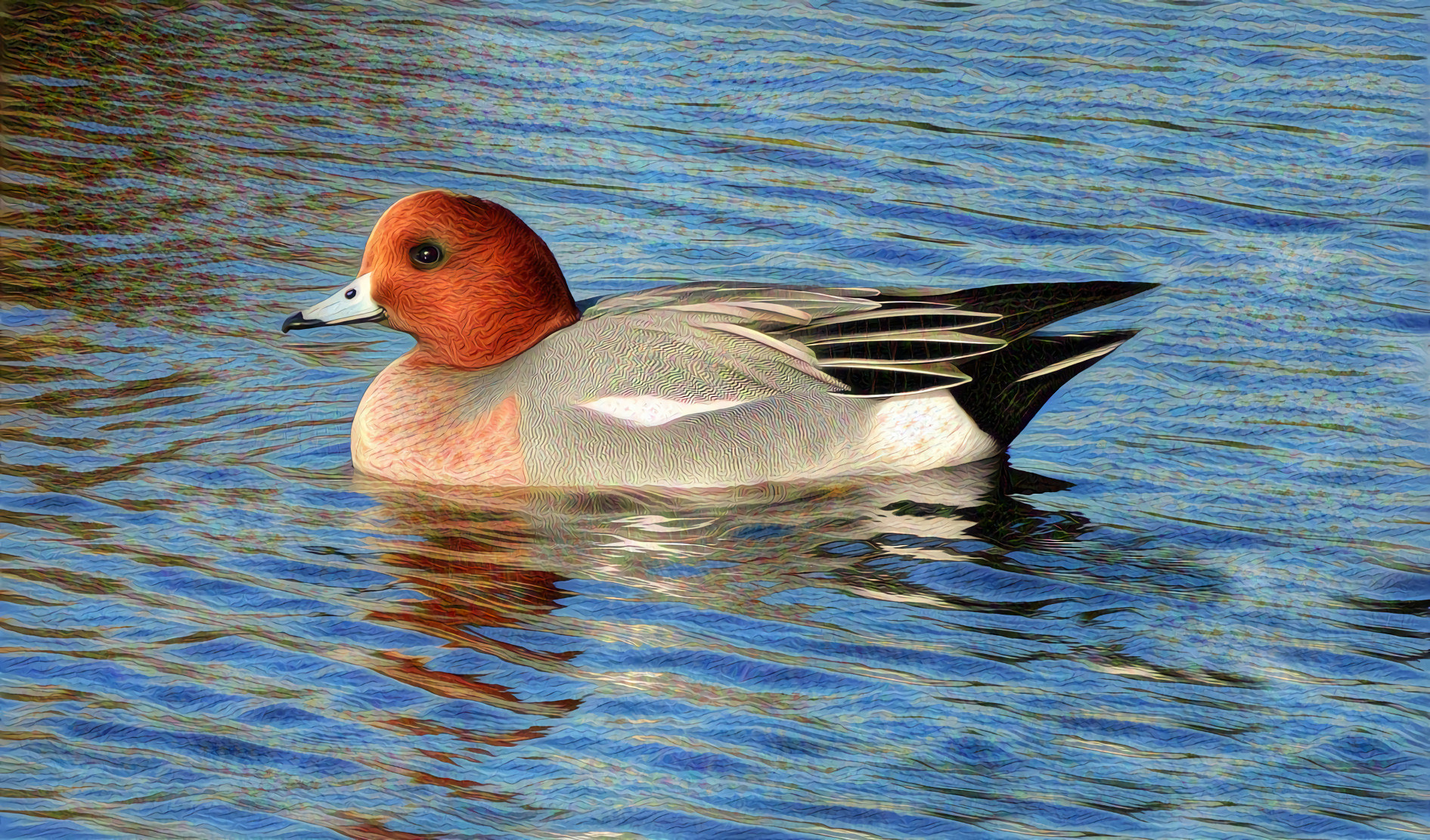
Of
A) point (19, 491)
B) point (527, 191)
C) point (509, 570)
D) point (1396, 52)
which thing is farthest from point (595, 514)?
point (1396, 52)

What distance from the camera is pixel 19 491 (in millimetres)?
6910

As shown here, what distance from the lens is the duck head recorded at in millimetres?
7543

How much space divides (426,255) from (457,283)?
16cm

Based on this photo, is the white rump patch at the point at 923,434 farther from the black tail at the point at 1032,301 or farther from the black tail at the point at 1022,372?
the black tail at the point at 1032,301

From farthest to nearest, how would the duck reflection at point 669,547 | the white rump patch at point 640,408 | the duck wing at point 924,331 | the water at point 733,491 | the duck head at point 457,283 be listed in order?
the duck head at point 457,283
the duck wing at point 924,331
the white rump patch at point 640,408
the duck reflection at point 669,547
the water at point 733,491

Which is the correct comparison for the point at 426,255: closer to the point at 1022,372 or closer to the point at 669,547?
the point at 669,547

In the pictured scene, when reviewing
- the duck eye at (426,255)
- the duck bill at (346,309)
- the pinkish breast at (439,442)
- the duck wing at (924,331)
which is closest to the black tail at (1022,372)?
the duck wing at (924,331)

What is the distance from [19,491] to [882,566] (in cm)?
311

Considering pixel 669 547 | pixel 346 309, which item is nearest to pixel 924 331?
pixel 669 547

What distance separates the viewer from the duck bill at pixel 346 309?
744cm

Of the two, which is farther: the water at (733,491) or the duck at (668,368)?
the duck at (668,368)

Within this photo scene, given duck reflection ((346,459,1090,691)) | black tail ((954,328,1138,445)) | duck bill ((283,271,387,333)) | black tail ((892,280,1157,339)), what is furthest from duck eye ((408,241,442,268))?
black tail ((954,328,1138,445))

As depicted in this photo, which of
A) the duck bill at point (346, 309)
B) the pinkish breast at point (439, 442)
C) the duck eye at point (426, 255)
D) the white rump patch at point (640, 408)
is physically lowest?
the pinkish breast at point (439, 442)

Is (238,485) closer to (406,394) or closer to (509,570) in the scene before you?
(406,394)
